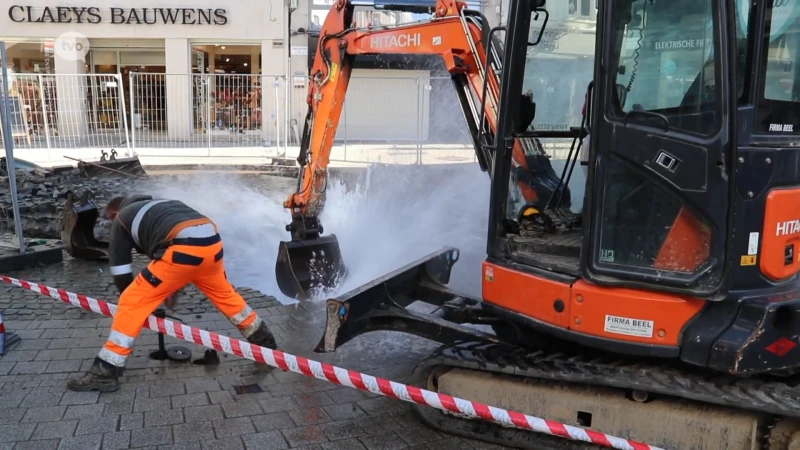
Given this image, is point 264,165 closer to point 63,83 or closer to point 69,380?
point 63,83

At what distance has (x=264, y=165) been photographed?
15.2 meters

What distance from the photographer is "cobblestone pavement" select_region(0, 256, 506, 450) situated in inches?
148

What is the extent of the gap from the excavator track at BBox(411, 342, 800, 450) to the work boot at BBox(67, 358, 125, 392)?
1952mm

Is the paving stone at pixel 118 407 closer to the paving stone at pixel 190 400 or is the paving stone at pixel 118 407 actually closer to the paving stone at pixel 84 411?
the paving stone at pixel 84 411

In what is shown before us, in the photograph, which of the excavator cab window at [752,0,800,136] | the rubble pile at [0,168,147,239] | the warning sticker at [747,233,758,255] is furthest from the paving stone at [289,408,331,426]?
the rubble pile at [0,168,147,239]

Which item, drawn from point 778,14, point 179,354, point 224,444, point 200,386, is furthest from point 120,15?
point 778,14

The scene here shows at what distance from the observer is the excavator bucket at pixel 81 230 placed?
24.6ft

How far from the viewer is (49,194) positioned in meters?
9.67

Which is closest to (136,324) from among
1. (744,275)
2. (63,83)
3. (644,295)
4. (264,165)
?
(644,295)

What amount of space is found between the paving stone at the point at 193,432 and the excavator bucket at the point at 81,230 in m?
4.41

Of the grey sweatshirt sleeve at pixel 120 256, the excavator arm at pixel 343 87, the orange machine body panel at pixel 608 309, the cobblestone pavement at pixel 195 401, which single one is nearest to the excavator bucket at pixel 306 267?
the excavator arm at pixel 343 87

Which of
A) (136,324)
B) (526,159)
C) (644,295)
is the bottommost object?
(136,324)

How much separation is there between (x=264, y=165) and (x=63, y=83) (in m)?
4.65

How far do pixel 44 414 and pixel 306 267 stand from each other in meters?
2.93
